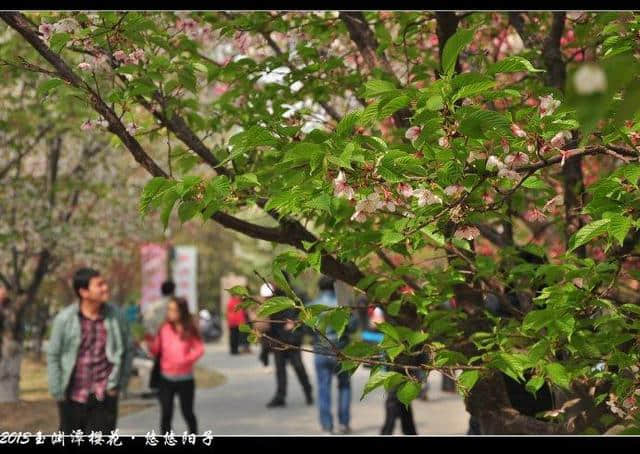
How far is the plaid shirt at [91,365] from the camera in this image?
7.12 metres

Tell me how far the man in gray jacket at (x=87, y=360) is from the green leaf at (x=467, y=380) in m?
3.94

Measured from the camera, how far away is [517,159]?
10.9 feet

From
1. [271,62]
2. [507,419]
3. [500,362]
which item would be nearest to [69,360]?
[271,62]

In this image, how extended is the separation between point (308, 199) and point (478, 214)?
689mm

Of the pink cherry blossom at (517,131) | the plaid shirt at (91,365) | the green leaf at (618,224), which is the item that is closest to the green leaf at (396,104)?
the pink cherry blossom at (517,131)

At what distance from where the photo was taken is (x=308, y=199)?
3.29 meters

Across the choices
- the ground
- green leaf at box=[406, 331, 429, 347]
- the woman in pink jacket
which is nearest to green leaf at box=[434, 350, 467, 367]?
green leaf at box=[406, 331, 429, 347]

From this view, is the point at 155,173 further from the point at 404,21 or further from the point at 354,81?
the point at 404,21

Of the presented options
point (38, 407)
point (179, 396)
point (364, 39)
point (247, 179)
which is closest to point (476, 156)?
point (247, 179)

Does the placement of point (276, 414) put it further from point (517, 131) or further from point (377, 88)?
point (377, 88)

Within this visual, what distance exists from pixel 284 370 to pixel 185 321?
15.1ft

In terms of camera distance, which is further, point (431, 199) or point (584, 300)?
point (584, 300)

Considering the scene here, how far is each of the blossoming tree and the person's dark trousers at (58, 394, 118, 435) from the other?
7.43ft

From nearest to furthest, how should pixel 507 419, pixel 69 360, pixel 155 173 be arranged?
1. pixel 155 173
2. pixel 507 419
3. pixel 69 360
